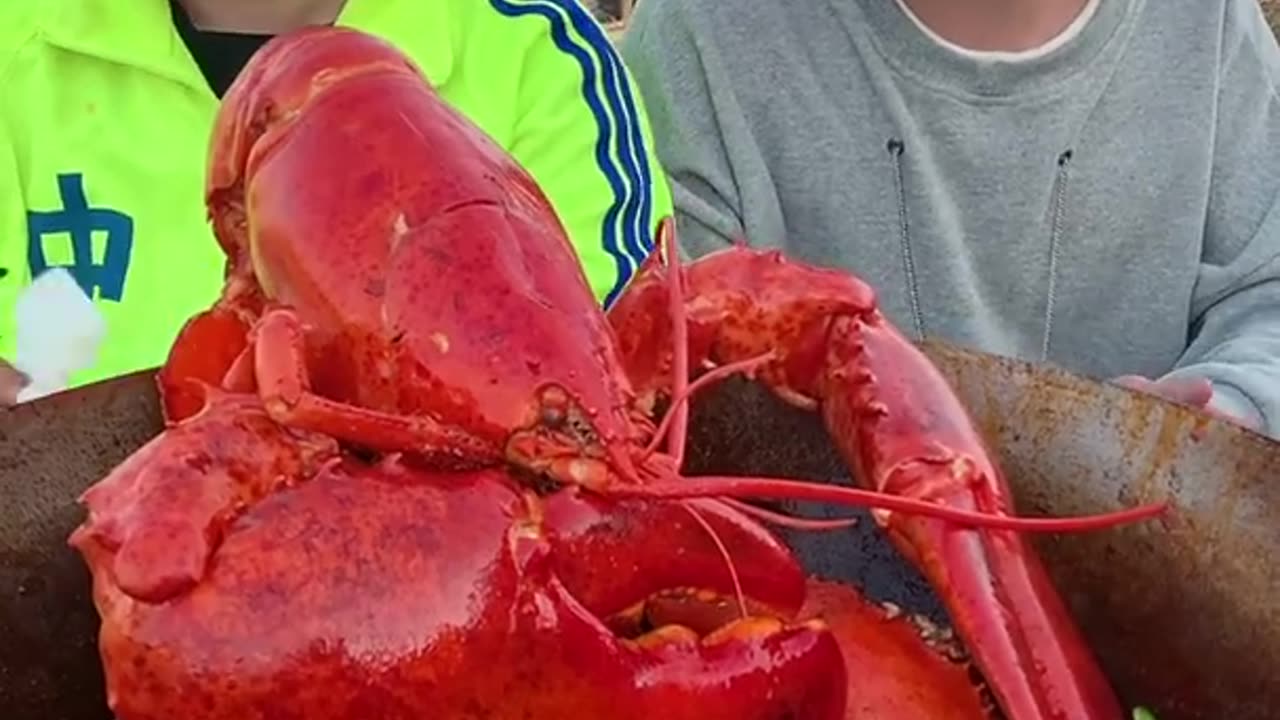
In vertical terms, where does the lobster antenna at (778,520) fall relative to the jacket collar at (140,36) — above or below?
above

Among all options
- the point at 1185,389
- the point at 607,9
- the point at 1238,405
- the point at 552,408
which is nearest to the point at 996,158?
the point at 1238,405

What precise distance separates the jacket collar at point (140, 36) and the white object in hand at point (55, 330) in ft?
0.59

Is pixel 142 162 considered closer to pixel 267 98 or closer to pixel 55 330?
pixel 55 330

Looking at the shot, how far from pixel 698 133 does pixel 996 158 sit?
284 millimetres

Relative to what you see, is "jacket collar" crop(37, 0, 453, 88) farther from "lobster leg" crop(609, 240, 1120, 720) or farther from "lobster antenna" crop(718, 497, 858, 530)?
"lobster antenna" crop(718, 497, 858, 530)

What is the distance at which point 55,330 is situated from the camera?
1.47 m

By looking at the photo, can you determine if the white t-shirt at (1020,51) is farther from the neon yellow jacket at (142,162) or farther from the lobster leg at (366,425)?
the lobster leg at (366,425)

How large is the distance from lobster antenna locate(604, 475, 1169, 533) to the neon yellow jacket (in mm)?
656

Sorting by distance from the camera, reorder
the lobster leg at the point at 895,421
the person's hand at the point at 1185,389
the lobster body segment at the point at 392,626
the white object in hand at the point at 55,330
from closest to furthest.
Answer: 1. the lobster body segment at the point at 392,626
2. the lobster leg at the point at 895,421
3. the person's hand at the point at 1185,389
4. the white object in hand at the point at 55,330

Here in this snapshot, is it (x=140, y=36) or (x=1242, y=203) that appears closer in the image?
(x=140, y=36)

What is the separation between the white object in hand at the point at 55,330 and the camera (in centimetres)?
145

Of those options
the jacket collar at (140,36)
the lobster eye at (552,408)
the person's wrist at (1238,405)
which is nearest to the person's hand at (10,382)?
the jacket collar at (140,36)

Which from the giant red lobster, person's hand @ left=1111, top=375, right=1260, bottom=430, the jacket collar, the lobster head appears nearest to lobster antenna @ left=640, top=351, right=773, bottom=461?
the giant red lobster

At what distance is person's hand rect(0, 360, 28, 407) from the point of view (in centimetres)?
139
